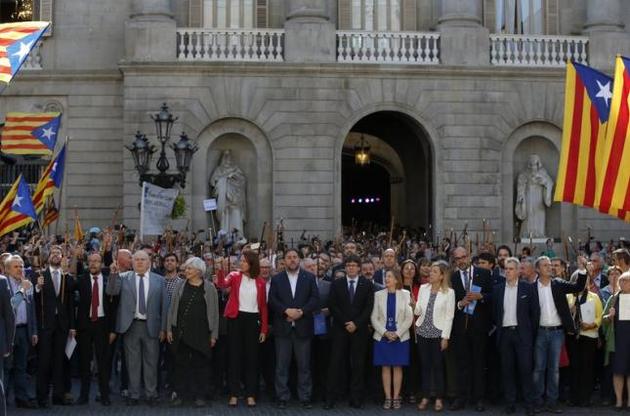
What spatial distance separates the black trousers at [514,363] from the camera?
51.4 ft

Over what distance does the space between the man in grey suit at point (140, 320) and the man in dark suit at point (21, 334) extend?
3.81 feet

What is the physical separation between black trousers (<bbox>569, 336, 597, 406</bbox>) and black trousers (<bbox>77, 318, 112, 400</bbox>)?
6813 millimetres

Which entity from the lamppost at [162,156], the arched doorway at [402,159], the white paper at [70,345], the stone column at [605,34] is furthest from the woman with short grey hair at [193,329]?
the stone column at [605,34]

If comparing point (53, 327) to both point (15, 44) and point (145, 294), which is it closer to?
point (145, 294)

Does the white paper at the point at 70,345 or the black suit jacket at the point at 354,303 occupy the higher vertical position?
the black suit jacket at the point at 354,303

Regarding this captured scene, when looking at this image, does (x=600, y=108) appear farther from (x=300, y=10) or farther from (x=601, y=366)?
(x=300, y=10)

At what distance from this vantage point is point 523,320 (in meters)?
A: 15.7

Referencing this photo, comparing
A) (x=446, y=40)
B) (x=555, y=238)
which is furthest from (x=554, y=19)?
(x=555, y=238)

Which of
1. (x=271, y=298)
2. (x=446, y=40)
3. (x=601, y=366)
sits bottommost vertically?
(x=601, y=366)

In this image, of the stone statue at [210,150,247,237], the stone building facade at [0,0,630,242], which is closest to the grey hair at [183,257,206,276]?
the stone statue at [210,150,247,237]

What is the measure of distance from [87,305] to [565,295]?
685cm

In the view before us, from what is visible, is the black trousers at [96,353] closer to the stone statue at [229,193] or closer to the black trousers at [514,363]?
the black trousers at [514,363]

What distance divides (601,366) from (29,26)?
10417mm

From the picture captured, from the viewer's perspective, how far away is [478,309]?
16.0 meters
